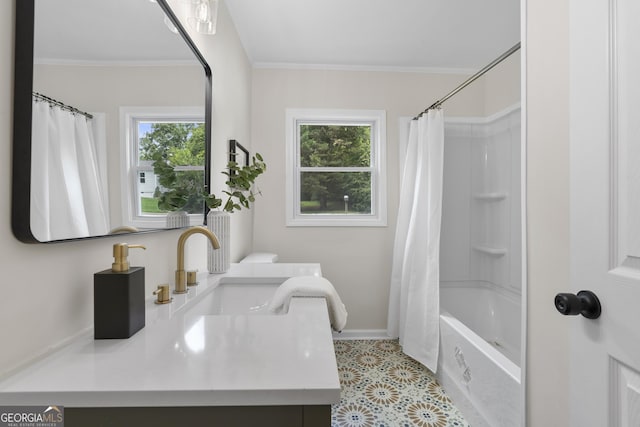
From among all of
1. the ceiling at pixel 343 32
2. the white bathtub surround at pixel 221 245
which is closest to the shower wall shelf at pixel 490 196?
the ceiling at pixel 343 32

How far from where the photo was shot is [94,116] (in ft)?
2.38

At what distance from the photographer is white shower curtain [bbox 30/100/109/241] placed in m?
0.58

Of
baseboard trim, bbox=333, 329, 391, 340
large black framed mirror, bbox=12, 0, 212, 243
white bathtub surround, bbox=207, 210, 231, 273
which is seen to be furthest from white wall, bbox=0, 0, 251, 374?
baseboard trim, bbox=333, 329, 391, 340

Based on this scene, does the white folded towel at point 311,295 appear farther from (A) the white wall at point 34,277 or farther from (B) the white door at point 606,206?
(B) the white door at point 606,206

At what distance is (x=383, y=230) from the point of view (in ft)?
9.05

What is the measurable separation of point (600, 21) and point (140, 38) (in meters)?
1.28

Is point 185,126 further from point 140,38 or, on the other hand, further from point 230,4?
point 230,4

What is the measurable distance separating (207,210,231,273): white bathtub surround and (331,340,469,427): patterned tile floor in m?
1.07

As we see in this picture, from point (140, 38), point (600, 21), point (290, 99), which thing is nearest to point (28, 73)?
point (140, 38)

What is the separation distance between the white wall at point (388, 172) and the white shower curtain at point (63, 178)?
1.99m

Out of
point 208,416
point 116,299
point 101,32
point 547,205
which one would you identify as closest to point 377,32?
point 547,205

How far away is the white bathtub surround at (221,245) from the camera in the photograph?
140 centimetres

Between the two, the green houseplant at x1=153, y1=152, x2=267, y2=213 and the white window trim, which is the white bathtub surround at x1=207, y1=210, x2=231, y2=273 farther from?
the white window trim

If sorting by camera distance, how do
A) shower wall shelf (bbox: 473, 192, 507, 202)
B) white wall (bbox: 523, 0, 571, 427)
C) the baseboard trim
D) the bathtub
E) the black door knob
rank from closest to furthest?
1. the black door knob
2. white wall (bbox: 523, 0, 571, 427)
3. the bathtub
4. shower wall shelf (bbox: 473, 192, 507, 202)
5. the baseboard trim
